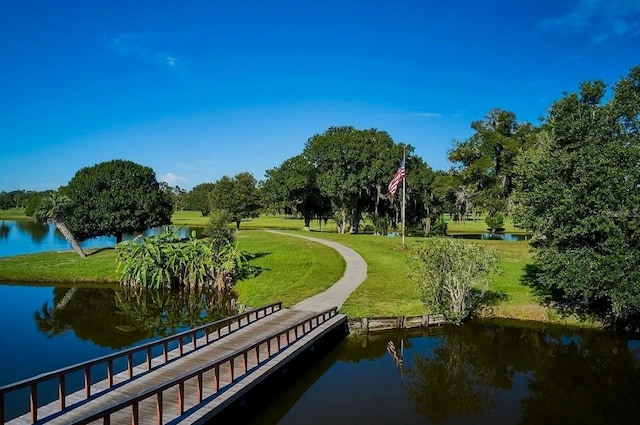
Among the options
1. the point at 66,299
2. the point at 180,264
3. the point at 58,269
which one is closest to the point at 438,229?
the point at 180,264

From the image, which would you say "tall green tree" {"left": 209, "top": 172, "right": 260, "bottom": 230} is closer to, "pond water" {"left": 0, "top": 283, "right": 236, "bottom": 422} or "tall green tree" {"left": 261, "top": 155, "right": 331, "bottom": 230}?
"tall green tree" {"left": 261, "top": 155, "right": 331, "bottom": 230}

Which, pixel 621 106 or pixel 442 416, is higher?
pixel 621 106

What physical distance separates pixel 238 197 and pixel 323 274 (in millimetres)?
44701

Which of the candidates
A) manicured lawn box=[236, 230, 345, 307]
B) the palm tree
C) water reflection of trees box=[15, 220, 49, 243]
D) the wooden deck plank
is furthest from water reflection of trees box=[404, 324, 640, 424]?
water reflection of trees box=[15, 220, 49, 243]

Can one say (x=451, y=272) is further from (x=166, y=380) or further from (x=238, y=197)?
(x=238, y=197)

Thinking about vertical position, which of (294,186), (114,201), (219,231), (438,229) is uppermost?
(294,186)

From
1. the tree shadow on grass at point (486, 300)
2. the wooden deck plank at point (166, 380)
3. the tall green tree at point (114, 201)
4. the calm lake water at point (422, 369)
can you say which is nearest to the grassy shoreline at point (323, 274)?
the tree shadow on grass at point (486, 300)

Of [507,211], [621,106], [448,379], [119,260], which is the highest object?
[621,106]

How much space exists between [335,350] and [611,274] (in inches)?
410

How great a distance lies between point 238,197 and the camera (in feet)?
231

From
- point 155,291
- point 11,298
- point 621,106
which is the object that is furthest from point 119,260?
point 621,106

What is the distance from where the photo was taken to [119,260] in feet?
99.2

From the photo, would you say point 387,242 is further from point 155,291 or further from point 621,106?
point 621,106

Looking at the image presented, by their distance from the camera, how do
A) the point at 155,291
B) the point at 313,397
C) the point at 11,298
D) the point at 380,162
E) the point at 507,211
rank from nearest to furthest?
1. the point at 313,397
2. the point at 11,298
3. the point at 155,291
4. the point at 507,211
5. the point at 380,162
